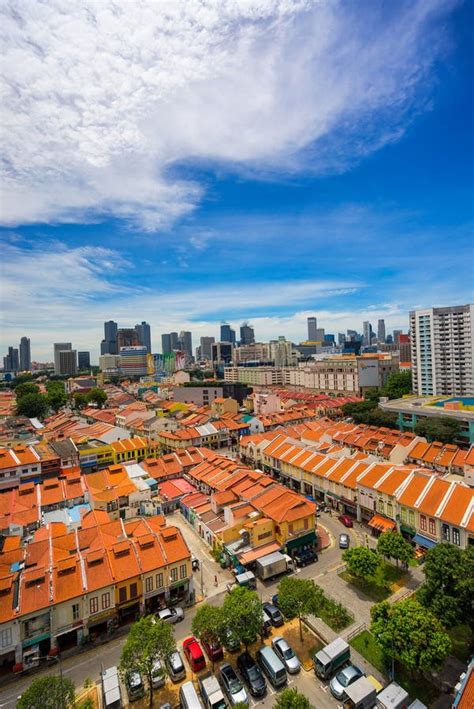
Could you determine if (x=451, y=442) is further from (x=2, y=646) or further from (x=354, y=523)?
(x=2, y=646)

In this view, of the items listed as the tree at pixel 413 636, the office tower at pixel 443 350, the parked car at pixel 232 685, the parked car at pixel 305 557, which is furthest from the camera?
the office tower at pixel 443 350

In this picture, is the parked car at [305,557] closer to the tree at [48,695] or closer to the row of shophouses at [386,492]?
the row of shophouses at [386,492]

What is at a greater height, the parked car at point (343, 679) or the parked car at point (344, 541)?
the parked car at point (343, 679)

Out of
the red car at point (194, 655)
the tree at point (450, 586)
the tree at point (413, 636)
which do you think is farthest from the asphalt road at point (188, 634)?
the tree at point (450, 586)

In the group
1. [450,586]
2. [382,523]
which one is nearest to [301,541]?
[382,523]

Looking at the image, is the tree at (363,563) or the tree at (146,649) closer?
the tree at (146,649)

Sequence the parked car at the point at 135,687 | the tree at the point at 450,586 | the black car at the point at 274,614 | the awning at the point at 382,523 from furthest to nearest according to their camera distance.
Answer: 1. the awning at the point at 382,523
2. the black car at the point at 274,614
3. the tree at the point at 450,586
4. the parked car at the point at 135,687

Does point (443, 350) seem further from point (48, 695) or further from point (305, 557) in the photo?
point (48, 695)

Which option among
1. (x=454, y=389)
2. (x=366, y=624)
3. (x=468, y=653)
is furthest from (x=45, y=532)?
(x=454, y=389)
